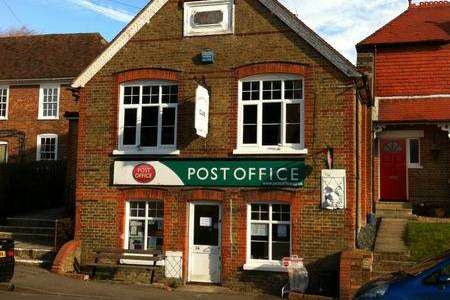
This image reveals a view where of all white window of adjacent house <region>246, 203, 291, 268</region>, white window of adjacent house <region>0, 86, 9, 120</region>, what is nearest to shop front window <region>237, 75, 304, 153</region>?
white window of adjacent house <region>246, 203, 291, 268</region>

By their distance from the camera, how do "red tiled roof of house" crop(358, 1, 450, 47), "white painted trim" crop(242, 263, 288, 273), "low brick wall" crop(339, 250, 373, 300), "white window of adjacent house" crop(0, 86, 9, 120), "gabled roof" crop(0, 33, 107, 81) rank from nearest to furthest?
"low brick wall" crop(339, 250, 373, 300)
"white painted trim" crop(242, 263, 288, 273)
"red tiled roof of house" crop(358, 1, 450, 47)
"gabled roof" crop(0, 33, 107, 81)
"white window of adjacent house" crop(0, 86, 9, 120)

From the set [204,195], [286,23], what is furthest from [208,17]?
[204,195]

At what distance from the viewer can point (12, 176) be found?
21.1 meters

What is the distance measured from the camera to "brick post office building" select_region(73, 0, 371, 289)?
13742mm

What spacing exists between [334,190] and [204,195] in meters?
3.29

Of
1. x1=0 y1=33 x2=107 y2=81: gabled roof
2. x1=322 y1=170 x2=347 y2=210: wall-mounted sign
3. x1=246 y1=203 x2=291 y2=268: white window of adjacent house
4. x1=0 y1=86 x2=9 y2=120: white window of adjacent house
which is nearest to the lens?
x1=322 y1=170 x2=347 y2=210: wall-mounted sign

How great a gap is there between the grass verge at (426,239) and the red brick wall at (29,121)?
1909 cm

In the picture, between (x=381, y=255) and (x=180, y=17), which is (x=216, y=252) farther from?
(x=180, y=17)

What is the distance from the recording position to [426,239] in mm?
15148

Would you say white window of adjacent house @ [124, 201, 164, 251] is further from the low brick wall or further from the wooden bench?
the low brick wall

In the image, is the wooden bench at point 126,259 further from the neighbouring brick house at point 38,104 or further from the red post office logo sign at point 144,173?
the neighbouring brick house at point 38,104

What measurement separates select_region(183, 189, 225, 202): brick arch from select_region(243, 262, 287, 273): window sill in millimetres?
1790

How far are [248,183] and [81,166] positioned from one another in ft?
15.7

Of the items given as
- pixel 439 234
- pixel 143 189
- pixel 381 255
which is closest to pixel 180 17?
pixel 143 189
